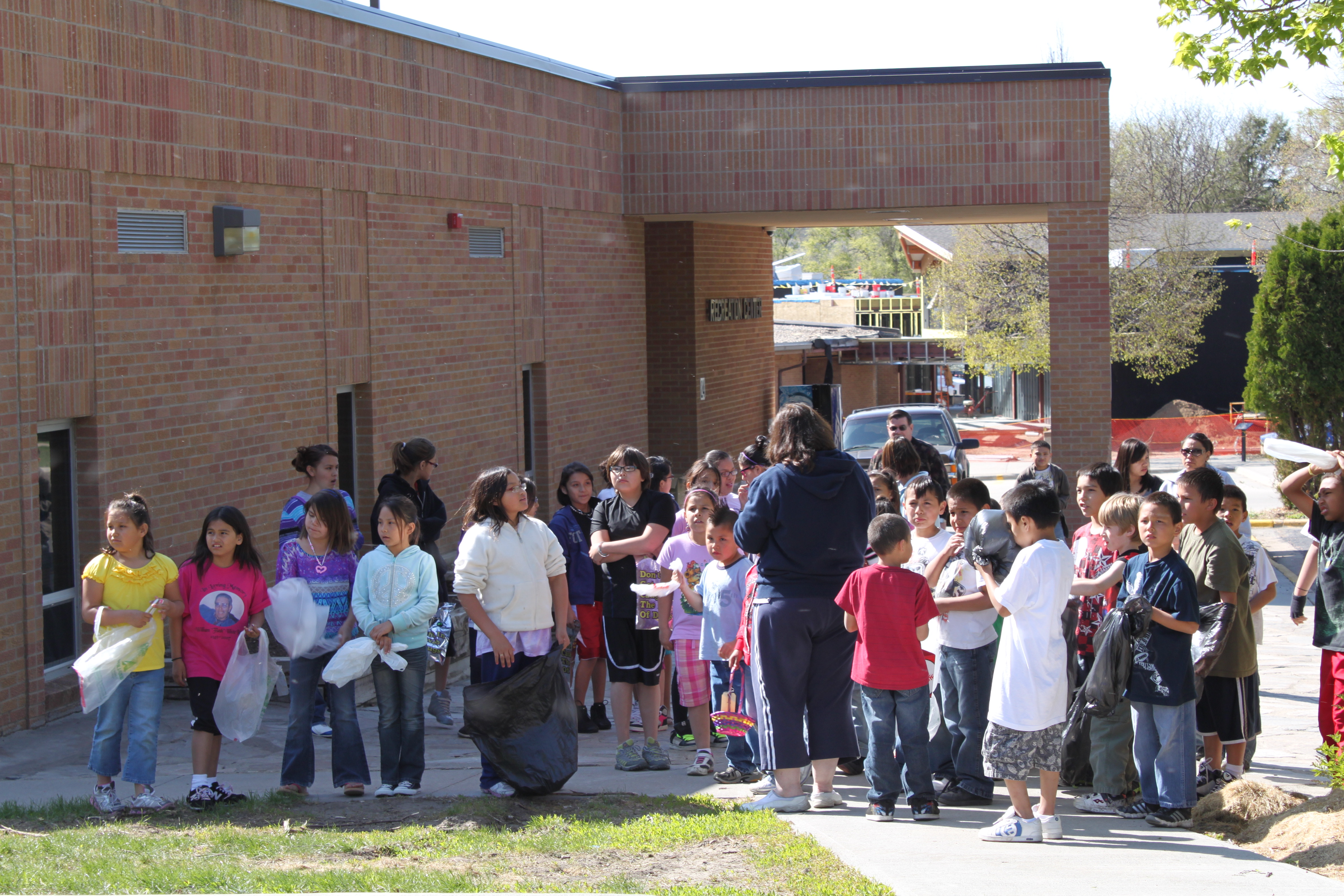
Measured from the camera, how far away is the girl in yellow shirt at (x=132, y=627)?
21.5ft

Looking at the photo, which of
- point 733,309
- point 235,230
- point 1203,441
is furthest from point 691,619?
point 733,309

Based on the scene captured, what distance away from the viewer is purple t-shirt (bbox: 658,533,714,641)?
7.27 m

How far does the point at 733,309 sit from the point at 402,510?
48.1 ft

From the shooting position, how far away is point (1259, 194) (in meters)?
68.3

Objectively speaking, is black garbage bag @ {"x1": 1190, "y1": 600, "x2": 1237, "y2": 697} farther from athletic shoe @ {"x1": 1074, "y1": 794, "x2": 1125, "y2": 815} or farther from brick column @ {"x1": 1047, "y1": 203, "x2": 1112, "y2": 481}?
brick column @ {"x1": 1047, "y1": 203, "x2": 1112, "y2": 481}

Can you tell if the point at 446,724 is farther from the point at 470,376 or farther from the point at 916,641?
the point at 470,376

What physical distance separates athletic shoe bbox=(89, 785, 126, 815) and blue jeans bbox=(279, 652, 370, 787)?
0.79 meters

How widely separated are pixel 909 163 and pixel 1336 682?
10.9 meters

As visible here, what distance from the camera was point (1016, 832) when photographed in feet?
19.1

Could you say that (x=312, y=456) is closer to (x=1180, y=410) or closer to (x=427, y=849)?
(x=427, y=849)

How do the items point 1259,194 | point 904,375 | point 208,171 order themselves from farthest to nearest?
point 1259,194 < point 904,375 < point 208,171

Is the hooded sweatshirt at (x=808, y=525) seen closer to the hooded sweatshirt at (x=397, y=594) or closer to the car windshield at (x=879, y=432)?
the hooded sweatshirt at (x=397, y=594)

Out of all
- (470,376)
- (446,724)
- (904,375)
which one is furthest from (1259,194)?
(446,724)

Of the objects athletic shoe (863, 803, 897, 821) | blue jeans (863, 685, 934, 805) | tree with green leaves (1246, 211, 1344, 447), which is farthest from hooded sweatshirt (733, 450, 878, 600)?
tree with green leaves (1246, 211, 1344, 447)
